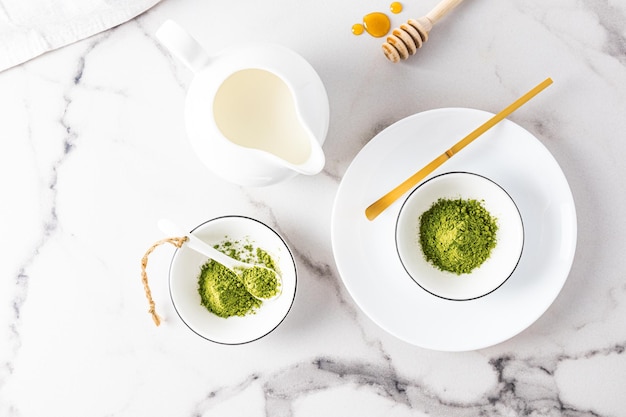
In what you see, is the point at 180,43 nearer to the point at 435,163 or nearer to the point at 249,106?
the point at 249,106

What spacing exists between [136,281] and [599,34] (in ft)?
3.30

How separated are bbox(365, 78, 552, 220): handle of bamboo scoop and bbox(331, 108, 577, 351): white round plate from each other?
2cm

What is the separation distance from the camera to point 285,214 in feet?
3.95

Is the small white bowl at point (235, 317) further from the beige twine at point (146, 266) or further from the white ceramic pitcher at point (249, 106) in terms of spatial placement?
the white ceramic pitcher at point (249, 106)

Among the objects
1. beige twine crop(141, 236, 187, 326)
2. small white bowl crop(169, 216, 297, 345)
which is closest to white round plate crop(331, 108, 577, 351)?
small white bowl crop(169, 216, 297, 345)

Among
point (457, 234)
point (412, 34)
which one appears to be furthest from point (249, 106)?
Answer: point (457, 234)

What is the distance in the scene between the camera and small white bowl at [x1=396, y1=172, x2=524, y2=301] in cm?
109

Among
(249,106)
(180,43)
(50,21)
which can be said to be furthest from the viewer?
(50,21)

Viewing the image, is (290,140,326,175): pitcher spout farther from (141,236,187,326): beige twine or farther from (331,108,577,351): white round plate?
(141,236,187,326): beige twine

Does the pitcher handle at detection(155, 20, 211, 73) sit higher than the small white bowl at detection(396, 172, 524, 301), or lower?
higher

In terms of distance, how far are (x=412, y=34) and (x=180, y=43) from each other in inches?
17.2

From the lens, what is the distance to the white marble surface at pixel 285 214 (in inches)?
46.3

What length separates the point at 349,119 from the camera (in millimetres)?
1185

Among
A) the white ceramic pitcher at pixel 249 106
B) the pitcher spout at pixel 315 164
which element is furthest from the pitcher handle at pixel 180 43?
the pitcher spout at pixel 315 164
